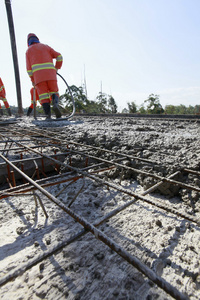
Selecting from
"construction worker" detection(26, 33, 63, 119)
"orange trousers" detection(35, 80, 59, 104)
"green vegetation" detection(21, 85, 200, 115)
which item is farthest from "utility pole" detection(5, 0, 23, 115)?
"green vegetation" detection(21, 85, 200, 115)

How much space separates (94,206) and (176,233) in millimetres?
753

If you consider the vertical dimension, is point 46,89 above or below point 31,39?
below

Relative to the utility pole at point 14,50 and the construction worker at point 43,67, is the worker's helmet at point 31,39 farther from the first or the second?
the utility pole at point 14,50

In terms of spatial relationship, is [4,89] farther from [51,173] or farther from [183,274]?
[183,274]

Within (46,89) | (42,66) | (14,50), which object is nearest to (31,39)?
(42,66)

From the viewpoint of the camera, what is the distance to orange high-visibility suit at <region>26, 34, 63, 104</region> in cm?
425

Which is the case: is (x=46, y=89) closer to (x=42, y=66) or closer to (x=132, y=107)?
(x=42, y=66)

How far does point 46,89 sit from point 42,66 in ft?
1.76

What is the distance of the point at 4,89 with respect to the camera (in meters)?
8.52

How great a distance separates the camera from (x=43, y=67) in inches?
169

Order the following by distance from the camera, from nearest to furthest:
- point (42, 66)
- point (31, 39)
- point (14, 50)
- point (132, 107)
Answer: point (42, 66), point (31, 39), point (14, 50), point (132, 107)

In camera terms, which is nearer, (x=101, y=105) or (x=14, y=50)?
(x=14, y=50)

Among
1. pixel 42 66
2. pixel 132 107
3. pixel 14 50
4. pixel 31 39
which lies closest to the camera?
pixel 42 66

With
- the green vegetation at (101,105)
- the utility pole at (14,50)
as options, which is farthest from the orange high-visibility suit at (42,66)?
the green vegetation at (101,105)
